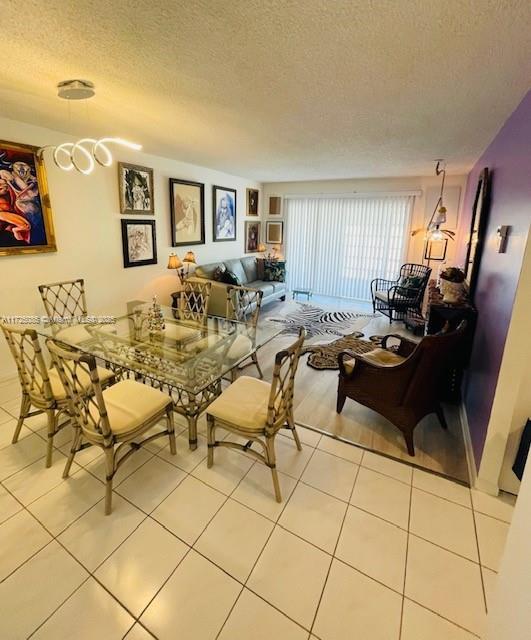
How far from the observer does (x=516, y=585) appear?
890 mm

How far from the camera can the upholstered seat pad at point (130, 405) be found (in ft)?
6.09

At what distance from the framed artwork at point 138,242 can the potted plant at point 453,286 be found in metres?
3.66

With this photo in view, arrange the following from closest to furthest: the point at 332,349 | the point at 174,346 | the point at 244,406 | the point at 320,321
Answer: the point at 244,406
the point at 174,346
the point at 332,349
the point at 320,321

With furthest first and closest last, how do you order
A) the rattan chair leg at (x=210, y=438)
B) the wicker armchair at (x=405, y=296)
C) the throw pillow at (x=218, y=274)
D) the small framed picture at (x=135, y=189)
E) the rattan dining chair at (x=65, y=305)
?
the wicker armchair at (x=405, y=296) → the throw pillow at (x=218, y=274) → the small framed picture at (x=135, y=189) → the rattan dining chair at (x=65, y=305) → the rattan chair leg at (x=210, y=438)

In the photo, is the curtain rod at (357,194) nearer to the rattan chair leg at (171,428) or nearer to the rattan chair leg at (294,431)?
the rattan chair leg at (294,431)

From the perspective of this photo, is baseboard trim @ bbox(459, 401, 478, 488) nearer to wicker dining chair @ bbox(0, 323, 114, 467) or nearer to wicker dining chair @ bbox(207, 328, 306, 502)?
wicker dining chair @ bbox(207, 328, 306, 502)

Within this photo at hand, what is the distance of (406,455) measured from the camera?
228 centimetres

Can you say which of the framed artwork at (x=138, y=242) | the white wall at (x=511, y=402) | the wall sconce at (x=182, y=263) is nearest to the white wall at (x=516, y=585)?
the white wall at (x=511, y=402)

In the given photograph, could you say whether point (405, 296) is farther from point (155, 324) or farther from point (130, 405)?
point (130, 405)

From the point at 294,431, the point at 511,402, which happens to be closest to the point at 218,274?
the point at 294,431

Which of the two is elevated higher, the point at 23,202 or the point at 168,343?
the point at 23,202

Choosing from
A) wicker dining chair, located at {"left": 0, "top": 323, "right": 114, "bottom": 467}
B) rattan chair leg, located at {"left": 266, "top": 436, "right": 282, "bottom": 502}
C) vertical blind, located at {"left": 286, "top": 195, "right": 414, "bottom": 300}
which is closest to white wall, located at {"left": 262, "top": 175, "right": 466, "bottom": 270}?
vertical blind, located at {"left": 286, "top": 195, "right": 414, "bottom": 300}

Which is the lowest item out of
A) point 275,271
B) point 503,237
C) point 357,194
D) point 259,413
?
point 259,413

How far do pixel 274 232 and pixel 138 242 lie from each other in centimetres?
362
